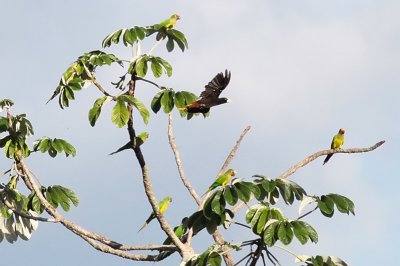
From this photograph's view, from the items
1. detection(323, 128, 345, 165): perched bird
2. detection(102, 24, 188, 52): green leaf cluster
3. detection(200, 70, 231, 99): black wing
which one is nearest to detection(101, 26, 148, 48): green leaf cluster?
detection(102, 24, 188, 52): green leaf cluster

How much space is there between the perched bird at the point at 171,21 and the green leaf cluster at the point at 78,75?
762 millimetres

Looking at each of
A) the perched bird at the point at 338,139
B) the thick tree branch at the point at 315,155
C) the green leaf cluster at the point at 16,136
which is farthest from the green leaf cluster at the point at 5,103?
the perched bird at the point at 338,139

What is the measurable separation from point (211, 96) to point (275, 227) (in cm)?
191

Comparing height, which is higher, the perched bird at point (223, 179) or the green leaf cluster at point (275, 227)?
the perched bird at point (223, 179)

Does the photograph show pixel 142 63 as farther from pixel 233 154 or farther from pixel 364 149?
pixel 364 149

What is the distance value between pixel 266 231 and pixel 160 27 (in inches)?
91.3

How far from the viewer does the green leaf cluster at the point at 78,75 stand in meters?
6.44

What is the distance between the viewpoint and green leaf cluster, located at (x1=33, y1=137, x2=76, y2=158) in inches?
283

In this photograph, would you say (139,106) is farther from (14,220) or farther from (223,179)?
(14,220)

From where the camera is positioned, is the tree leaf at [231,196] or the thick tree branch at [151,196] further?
the thick tree branch at [151,196]

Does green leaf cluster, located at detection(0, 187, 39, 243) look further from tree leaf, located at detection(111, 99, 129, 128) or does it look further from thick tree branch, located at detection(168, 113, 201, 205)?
tree leaf, located at detection(111, 99, 129, 128)

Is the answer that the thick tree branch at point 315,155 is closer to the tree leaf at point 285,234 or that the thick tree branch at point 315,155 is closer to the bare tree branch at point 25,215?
the tree leaf at point 285,234

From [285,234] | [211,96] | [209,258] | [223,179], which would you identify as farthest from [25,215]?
[285,234]

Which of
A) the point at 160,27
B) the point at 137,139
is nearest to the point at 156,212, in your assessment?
the point at 137,139
